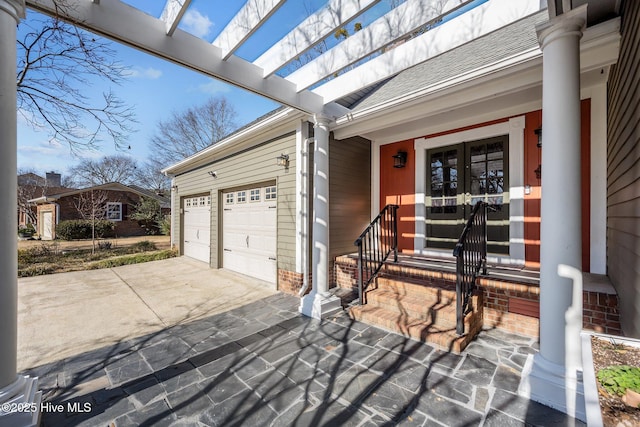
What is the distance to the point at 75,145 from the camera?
374 cm

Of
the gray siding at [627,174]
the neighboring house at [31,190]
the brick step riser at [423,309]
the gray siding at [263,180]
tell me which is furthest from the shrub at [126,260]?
the neighboring house at [31,190]

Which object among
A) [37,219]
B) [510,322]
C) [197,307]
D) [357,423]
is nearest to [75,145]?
[197,307]

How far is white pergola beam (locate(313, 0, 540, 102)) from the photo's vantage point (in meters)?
2.17

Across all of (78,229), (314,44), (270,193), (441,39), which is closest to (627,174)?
(441,39)

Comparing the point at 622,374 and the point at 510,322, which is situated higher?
the point at 622,374

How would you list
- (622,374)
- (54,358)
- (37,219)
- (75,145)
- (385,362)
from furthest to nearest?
(37,219) < (75,145) < (54,358) < (385,362) < (622,374)

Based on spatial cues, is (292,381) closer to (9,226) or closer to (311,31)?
(9,226)

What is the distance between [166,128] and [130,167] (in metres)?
9.32

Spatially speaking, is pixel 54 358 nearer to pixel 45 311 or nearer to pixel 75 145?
pixel 45 311

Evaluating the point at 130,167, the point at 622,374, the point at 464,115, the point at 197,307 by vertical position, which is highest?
the point at 130,167

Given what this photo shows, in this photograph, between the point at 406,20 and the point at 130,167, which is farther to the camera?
the point at 130,167

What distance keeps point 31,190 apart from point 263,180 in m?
26.1

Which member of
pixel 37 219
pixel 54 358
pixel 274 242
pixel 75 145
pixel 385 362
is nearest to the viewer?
pixel 385 362

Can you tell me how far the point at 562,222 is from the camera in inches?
76.2
